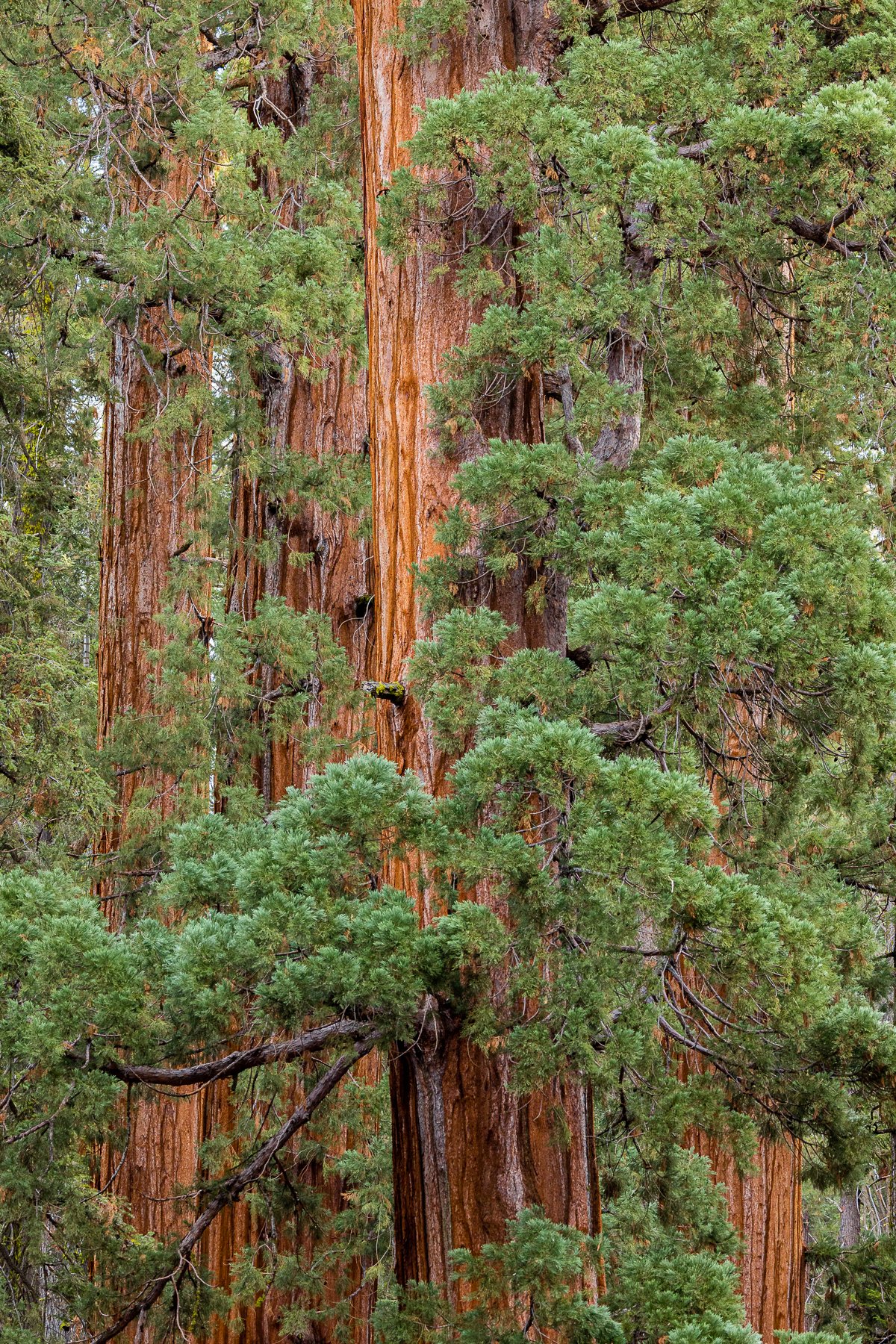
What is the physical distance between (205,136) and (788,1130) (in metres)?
4.97

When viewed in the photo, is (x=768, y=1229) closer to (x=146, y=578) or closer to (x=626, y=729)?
(x=626, y=729)

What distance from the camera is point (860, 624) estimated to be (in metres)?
3.50

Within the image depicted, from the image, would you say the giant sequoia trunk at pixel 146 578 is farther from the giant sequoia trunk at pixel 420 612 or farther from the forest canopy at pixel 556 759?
the giant sequoia trunk at pixel 420 612

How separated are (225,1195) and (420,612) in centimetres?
189

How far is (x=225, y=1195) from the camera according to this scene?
4.43 meters

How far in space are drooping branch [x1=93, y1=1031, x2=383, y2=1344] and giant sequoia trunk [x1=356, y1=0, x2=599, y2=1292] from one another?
0.66 ft

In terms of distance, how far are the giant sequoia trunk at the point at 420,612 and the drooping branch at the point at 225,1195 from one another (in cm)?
20

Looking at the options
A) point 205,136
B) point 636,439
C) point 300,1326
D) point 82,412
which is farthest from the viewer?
point 82,412

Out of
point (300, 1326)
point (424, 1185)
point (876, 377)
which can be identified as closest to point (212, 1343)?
point (300, 1326)

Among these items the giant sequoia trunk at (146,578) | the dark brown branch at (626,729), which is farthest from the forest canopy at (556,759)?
the giant sequoia trunk at (146,578)

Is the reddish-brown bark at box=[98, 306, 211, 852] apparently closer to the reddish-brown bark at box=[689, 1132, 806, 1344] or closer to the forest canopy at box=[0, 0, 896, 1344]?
the forest canopy at box=[0, 0, 896, 1344]

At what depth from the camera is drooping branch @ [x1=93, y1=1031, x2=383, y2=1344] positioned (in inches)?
164

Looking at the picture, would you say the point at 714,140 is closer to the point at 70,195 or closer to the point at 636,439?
the point at 636,439

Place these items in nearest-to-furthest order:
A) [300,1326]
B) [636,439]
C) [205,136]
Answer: [636,439], [300,1326], [205,136]
